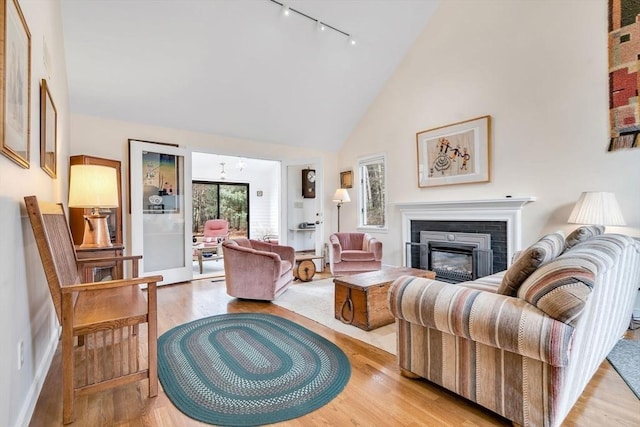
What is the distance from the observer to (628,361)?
2.12m

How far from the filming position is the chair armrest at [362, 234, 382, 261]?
4562 mm

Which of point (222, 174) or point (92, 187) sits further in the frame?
point (222, 174)

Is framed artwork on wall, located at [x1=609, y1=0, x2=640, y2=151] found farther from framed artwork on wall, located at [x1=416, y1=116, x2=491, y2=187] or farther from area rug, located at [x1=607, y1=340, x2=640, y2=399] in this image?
area rug, located at [x1=607, y1=340, x2=640, y2=399]

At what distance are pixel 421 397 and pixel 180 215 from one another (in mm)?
4087

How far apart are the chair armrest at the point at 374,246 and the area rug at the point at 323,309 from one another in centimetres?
79

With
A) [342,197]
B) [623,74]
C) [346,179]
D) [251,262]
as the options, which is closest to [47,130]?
[251,262]

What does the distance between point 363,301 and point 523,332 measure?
1473 mm

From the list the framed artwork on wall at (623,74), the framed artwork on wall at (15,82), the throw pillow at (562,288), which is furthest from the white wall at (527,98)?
the framed artwork on wall at (15,82)

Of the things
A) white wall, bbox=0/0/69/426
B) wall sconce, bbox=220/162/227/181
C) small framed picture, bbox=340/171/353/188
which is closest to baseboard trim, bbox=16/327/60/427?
white wall, bbox=0/0/69/426

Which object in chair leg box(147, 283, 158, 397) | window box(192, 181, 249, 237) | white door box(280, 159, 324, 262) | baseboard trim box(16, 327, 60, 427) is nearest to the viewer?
baseboard trim box(16, 327, 60, 427)

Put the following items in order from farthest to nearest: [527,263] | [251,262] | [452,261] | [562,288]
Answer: [452,261] < [251,262] < [527,263] < [562,288]

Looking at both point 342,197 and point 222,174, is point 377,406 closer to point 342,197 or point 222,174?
point 342,197

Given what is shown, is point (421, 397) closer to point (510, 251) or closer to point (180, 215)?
point (510, 251)

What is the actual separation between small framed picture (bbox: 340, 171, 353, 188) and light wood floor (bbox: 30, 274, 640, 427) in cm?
417
